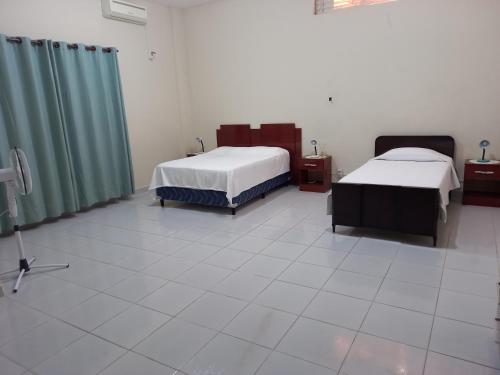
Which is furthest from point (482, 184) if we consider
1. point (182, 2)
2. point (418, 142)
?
point (182, 2)

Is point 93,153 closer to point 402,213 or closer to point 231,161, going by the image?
point 231,161

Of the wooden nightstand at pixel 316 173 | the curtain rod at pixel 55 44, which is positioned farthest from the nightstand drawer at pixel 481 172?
the curtain rod at pixel 55 44

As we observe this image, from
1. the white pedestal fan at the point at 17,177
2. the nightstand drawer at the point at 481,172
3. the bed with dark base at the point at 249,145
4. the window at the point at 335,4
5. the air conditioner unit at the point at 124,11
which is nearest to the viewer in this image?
the white pedestal fan at the point at 17,177

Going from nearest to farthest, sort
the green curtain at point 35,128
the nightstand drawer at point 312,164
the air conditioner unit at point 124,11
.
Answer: the green curtain at point 35,128 → the air conditioner unit at point 124,11 → the nightstand drawer at point 312,164

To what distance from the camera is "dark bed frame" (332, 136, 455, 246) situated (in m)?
3.19

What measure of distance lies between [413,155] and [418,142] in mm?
427

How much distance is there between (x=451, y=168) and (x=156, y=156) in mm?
4305

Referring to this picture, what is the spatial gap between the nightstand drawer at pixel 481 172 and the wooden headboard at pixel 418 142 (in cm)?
38

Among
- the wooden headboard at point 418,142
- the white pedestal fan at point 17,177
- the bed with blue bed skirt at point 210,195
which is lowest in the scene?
the bed with blue bed skirt at point 210,195

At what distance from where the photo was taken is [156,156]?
6.03 metres

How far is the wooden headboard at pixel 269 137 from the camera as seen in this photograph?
564 cm

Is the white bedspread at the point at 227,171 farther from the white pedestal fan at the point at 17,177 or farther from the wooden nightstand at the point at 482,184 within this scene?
the wooden nightstand at the point at 482,184

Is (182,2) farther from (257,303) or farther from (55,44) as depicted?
(257,303)

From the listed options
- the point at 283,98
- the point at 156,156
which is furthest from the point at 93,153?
the point at 283,98
